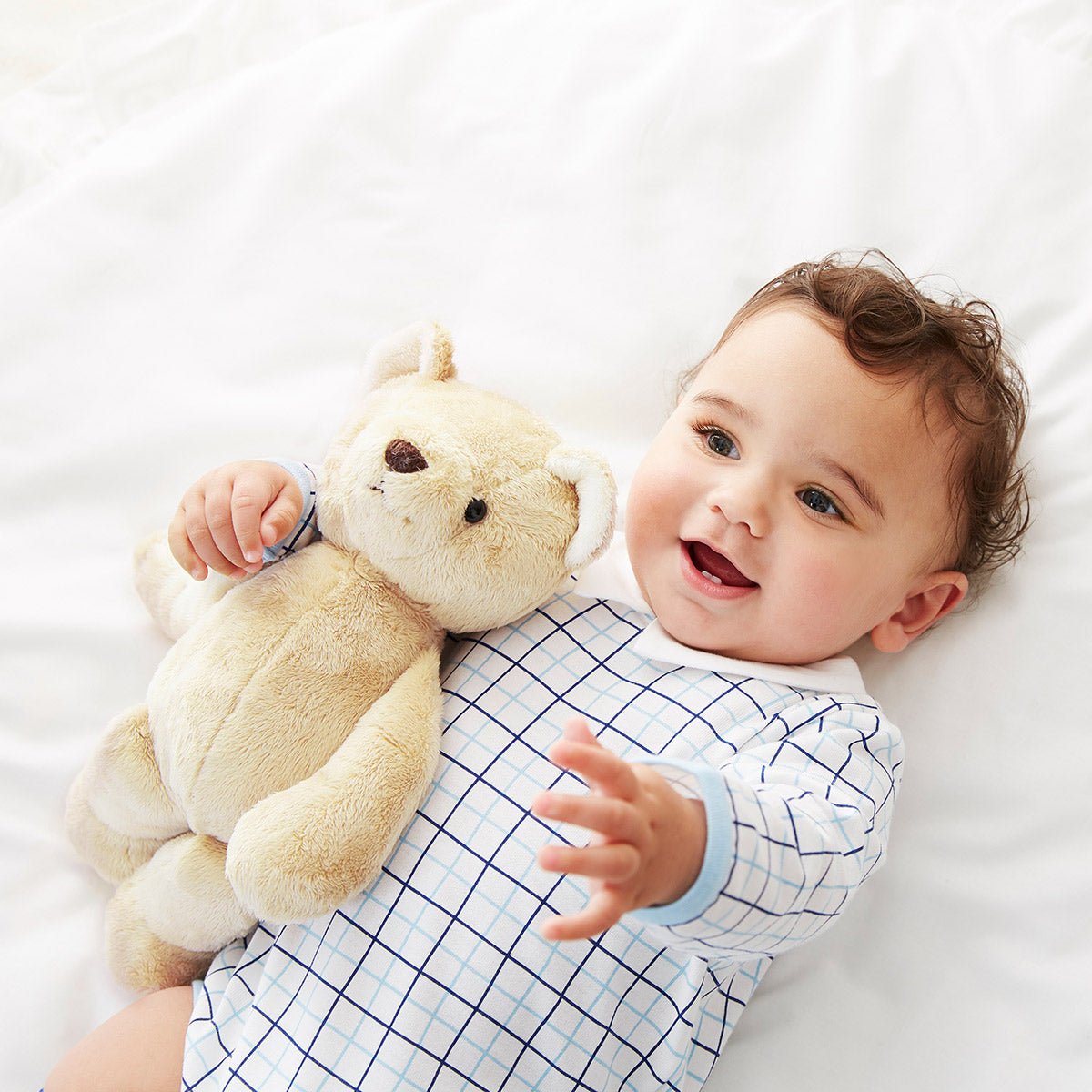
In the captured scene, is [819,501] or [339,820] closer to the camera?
[339,820]

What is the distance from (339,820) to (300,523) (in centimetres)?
29

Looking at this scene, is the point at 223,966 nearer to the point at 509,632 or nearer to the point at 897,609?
the point at 509,632

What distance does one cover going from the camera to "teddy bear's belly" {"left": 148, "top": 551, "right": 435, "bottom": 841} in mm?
947

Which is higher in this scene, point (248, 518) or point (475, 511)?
point (475, 511)

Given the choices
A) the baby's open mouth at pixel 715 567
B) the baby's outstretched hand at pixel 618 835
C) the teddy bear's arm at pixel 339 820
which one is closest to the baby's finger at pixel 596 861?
the baby's outstretched hand at pixel 618 835

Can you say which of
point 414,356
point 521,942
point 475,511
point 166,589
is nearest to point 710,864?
point 521,942

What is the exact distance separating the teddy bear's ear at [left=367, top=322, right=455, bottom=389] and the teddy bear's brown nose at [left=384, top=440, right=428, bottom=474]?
142 millimetres

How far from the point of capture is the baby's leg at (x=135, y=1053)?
100 centimetres

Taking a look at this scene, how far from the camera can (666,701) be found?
1.03 metres

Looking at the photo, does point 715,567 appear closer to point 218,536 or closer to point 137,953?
point 218,536

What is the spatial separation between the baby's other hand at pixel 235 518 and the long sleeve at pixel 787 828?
1.41ft

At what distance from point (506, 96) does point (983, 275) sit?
66 cm

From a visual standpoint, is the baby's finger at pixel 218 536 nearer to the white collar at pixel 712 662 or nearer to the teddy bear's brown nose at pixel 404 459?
the teddy bear's brown nose at pixel 404 459

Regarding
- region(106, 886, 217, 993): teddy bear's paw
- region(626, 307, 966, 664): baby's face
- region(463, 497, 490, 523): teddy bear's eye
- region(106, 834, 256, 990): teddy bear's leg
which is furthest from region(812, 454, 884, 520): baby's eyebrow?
region(106, 886, 217, 993): teddy bear's paw
